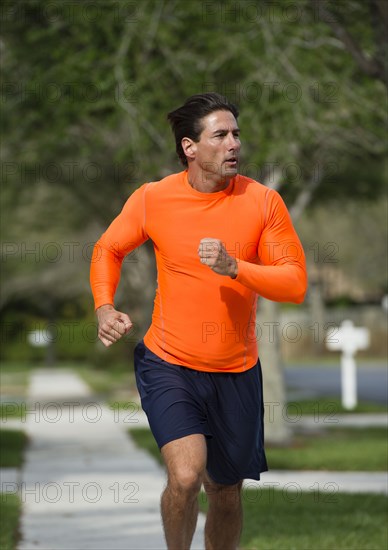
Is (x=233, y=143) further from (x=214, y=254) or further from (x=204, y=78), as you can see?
(x=204, y=78)

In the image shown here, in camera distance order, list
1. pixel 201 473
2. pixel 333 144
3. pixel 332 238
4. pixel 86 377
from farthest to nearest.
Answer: pixel 332 238, pixel 86 377, pixel 333 144, pixel 201 473

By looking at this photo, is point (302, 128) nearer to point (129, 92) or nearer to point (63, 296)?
point (129, 92)

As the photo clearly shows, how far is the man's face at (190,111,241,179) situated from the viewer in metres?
5.41

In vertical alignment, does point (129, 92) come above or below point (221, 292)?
above

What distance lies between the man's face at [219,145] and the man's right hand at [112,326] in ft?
2.41

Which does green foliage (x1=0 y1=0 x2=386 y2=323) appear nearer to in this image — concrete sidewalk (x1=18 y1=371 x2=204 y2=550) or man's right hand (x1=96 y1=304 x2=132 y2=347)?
concrete sidewalk (x1=18 y1=371 x2=204 y2=550)

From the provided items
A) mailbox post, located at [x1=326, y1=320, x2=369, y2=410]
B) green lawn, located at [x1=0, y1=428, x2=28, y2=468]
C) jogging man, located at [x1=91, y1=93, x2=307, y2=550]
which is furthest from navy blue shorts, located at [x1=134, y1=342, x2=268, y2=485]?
mailbox post, located at [x1=326, y1=320, x2=369, y2=410]

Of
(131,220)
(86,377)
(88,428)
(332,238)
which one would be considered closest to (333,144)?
(88,428)

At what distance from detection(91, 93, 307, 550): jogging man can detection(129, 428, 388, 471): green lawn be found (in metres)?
7.06

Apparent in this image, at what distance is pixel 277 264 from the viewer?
537 cm

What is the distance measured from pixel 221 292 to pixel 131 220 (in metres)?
0.53

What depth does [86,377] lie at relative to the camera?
36906 mm

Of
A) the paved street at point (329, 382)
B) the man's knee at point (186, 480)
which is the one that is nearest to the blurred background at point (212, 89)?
the paved street at point (329, 382)

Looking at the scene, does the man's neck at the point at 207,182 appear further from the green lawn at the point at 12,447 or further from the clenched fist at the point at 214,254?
the green lawn at the point at 12,447
